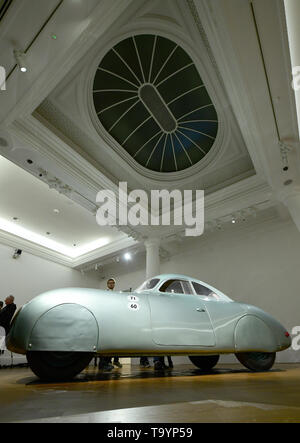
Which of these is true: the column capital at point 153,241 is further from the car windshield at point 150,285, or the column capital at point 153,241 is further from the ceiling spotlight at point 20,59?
the ceiling spotlight at point 20,59

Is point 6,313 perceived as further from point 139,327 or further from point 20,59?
point 20,59

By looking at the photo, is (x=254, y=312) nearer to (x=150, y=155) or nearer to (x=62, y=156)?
(x=150, y=155)

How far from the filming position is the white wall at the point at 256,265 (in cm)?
757

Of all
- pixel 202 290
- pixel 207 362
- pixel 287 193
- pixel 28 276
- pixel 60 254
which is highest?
pixel 287 193

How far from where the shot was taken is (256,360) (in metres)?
3.56

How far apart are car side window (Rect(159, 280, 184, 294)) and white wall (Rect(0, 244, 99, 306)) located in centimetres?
859

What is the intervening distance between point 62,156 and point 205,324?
4.94 m

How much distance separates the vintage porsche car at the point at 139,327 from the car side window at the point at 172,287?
13 mm

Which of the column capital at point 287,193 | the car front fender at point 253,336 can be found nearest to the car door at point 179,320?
the car front fender at point 253,336

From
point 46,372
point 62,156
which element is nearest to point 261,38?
point 62,156

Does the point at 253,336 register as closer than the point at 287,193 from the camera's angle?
Yes

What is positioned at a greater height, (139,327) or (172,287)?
(172,287)

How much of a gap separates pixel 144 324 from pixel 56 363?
914mm

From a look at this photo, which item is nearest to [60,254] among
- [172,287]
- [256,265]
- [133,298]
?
[256,265]
